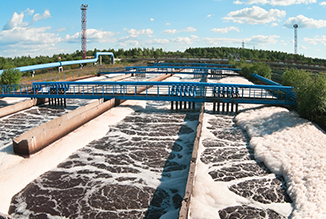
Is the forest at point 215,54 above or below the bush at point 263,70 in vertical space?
above

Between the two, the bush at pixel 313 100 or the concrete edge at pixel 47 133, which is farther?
the bush at pixel 313 100

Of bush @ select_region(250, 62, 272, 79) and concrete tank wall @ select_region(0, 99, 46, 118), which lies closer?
concrete tank wall @ select_region(0, 99, 46, 118)

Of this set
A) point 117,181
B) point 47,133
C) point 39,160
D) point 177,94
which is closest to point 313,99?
point 177,94

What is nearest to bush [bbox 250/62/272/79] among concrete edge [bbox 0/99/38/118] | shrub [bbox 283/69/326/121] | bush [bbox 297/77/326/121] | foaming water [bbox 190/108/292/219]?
shrub [bbox 283/69/326/121]

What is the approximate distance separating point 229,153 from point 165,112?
34.9 ft

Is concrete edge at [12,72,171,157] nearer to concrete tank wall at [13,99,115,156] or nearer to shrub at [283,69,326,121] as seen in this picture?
concrete tank wall at [13,99,115,156]

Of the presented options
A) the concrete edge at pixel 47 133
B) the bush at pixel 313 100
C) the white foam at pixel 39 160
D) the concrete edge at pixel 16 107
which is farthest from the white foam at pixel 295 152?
the concrete edge at pixel 16 107

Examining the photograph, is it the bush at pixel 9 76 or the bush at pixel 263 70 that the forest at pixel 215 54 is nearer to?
the bush at pixel 263 70

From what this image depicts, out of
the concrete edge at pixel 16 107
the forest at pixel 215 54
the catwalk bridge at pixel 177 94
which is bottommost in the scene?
the concrete edge at pixel 16 107

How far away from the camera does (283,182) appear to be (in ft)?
40.2

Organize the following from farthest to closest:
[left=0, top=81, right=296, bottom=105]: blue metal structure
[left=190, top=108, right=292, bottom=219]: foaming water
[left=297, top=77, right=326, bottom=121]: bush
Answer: [left=0, top=81, right=296, bottom=105]: blue metal structure
[left=297, top=77, right=326, bottom=121]: bush
[left=190, top=108, right=292, bottom=219]: foaming water

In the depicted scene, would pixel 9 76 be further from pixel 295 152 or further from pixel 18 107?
pixel 295 152

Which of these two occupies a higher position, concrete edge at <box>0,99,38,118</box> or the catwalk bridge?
the catwalk bridge

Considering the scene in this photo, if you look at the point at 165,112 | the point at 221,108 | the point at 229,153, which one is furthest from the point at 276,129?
the point at 165,112
